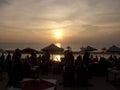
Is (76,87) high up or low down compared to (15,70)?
down

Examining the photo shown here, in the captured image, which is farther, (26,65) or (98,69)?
(98,69)

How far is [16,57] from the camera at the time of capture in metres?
8.12

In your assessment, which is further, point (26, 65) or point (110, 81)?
point (110, 81)

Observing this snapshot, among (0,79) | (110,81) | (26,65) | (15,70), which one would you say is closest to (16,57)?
(15,70)

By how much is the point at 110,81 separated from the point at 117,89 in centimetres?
259

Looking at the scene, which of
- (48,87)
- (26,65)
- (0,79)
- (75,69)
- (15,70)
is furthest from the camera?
(0,79)

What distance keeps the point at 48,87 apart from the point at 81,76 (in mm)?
7240

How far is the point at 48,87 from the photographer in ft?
21.9

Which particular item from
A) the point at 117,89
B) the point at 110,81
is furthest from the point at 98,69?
the point at 117,89

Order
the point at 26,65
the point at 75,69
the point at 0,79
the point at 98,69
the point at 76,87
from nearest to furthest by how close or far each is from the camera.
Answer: the point at 26,65
the point at 76,87
the point at 75,69
the point at 0,79
the point at 98,69

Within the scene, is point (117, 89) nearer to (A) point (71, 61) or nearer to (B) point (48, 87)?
(A) point (71, 61)

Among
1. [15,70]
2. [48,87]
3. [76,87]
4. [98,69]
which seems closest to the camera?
[48,87]

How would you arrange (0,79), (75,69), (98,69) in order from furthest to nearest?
(98,69)
(0,79)
(75,69)

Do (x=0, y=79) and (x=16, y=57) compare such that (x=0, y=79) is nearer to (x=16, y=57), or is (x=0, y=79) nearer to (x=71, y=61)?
(x=71, y=61)
